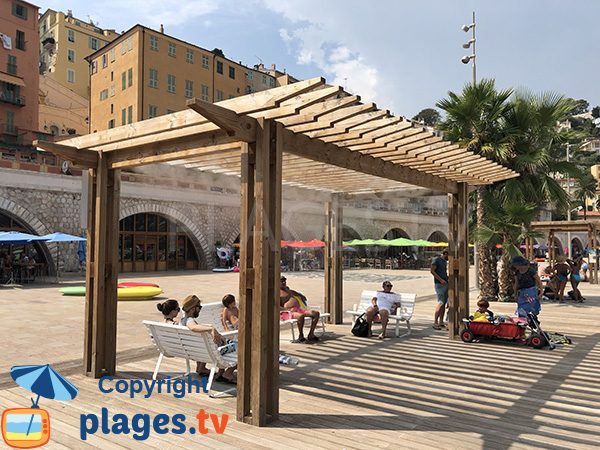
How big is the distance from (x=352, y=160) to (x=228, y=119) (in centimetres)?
200

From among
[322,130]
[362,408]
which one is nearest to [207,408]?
[362,408]

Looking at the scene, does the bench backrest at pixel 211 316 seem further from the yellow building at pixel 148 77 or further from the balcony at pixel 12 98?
the balcony at pixel 12 98

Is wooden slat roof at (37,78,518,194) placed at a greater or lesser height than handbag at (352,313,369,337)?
greater

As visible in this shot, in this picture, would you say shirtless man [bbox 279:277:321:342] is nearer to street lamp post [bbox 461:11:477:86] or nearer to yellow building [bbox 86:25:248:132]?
street lamp post [bbox 461:11:477:86]

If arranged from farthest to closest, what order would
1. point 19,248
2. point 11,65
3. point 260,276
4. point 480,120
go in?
point 11,65 → point 19,248 → point 480,120 → point 260,276

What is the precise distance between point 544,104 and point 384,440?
34.7ft

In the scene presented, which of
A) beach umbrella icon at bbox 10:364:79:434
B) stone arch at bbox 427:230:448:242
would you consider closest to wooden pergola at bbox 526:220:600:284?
beach umbrella icon at bbox 10:364:79:434

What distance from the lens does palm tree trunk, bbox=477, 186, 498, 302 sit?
1244 centimetres

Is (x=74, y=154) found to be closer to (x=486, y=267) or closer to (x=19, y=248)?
(x=486, y=267)

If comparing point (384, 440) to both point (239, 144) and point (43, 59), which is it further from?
point (43, 59)

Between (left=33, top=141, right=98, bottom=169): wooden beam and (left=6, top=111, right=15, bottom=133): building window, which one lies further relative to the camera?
(left=6, top=111, right=15, bottom=133): building window

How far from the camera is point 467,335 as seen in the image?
727cm

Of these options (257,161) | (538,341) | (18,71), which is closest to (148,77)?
(18,71)

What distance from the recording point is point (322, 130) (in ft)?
14.8
